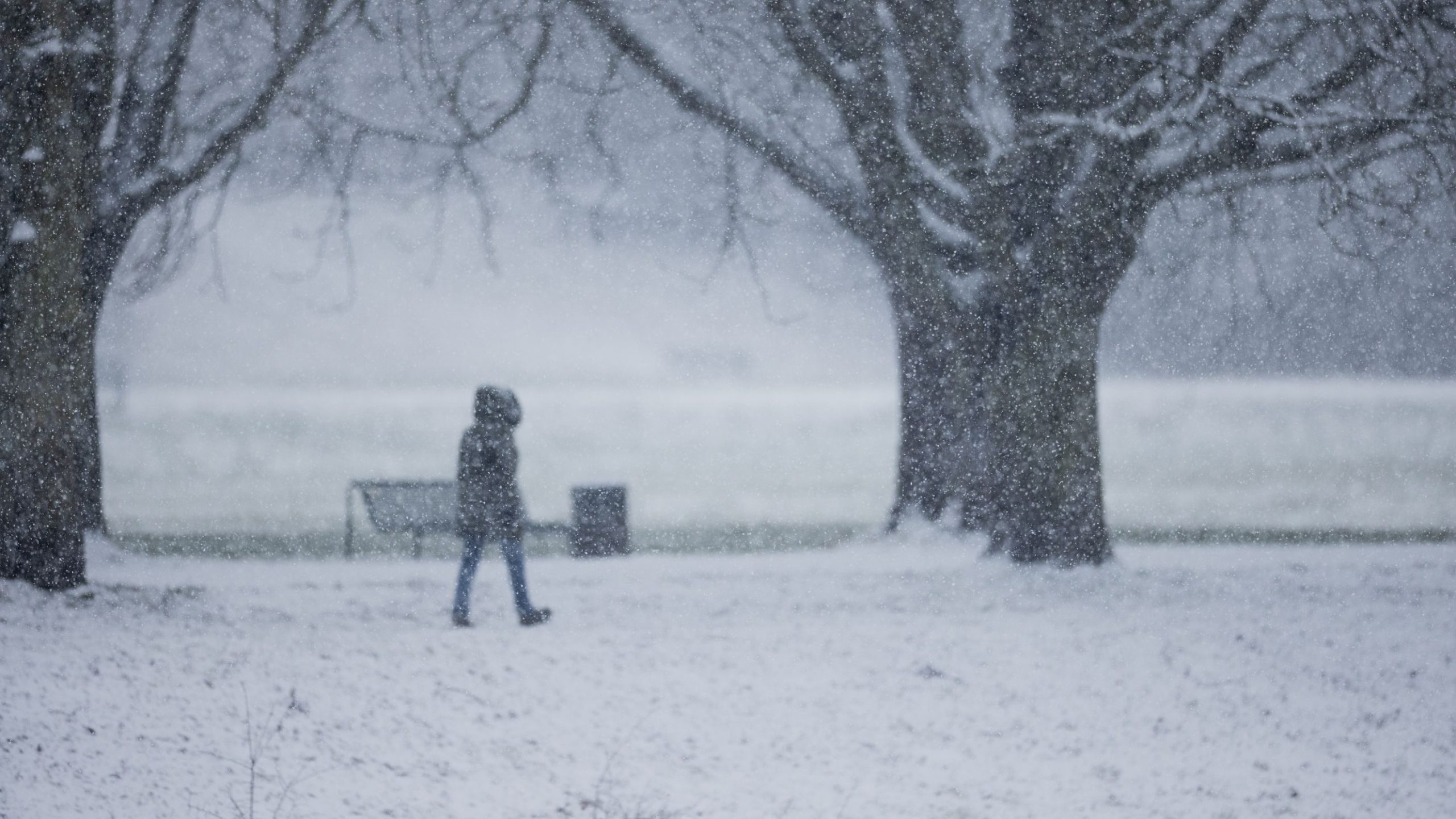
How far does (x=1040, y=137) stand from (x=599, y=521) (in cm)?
603

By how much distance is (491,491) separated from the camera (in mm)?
9641

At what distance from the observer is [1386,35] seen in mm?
10125

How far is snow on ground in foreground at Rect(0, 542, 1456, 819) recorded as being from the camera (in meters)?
6.45

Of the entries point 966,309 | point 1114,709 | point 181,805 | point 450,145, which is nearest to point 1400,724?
point 1114,709

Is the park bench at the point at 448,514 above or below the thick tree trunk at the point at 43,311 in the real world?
below

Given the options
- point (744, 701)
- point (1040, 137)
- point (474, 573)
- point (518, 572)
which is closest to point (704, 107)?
point (1040, 137)

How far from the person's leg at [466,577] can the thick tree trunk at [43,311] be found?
2.88 metres

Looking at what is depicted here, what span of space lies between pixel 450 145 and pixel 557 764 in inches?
249

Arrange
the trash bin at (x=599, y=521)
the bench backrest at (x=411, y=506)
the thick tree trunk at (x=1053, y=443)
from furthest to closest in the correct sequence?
the trash bin at (x=599, y=521) < the bench backrest at (x=411, y=506) < the thick tree trunk at (x=1053, y=443)

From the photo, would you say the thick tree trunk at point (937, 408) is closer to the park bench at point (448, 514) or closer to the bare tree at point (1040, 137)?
the bare tree at point (1040, 137)

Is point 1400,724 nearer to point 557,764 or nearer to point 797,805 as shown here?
point 797,805

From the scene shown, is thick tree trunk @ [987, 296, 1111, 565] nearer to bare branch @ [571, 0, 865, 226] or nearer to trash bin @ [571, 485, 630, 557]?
bare branch @ [571, 0, 865, 226]

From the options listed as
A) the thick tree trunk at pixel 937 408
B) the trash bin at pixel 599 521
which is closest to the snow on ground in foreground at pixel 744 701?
the thick tree trunk at pixel 937 408

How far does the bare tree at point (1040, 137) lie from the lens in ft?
34.1
